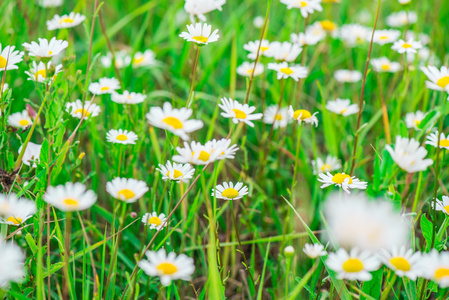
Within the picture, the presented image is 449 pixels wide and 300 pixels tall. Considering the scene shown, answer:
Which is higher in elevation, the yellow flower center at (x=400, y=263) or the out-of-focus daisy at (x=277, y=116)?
the yellow flower center at (x=400, y=263)

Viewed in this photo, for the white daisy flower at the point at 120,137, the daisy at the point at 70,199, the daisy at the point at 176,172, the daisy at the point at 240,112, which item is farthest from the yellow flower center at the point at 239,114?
the daisy at the point at 70,199

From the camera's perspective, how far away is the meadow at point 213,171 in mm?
701

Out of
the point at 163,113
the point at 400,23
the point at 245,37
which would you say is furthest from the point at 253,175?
the point at 400,23

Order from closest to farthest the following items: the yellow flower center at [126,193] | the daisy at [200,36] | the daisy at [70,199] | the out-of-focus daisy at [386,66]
→ 1. the daisy at [70,199]
2. the yellow flower center at [126,193]
3. the daisy at [200,36]
4. the out-of-focus daisy at [386,66]

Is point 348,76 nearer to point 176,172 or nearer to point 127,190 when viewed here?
point 176,172

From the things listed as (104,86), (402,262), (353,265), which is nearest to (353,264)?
(353,265)

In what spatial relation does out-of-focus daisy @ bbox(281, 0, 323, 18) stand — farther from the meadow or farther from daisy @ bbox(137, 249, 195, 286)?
daisy @ bbox(137, 249, 195, 286)

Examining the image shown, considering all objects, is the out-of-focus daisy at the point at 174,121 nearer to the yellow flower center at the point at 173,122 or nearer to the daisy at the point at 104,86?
the yellow flower center at the point at 173,122

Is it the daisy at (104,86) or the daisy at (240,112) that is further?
the daisy at (104,86)

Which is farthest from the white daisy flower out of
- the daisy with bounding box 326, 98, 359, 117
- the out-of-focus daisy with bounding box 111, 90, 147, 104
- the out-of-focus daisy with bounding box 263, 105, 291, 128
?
the daisy with bounding box 326, 98, 359, 117

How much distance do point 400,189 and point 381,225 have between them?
894mm

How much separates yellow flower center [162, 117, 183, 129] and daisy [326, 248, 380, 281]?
32 centimetres

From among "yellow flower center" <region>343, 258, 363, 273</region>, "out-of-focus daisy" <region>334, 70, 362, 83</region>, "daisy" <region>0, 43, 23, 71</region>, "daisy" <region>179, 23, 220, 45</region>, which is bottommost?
"out-of-focus daisy" <region>334, 70, 362, 83</region>

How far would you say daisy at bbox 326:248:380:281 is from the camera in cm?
62
